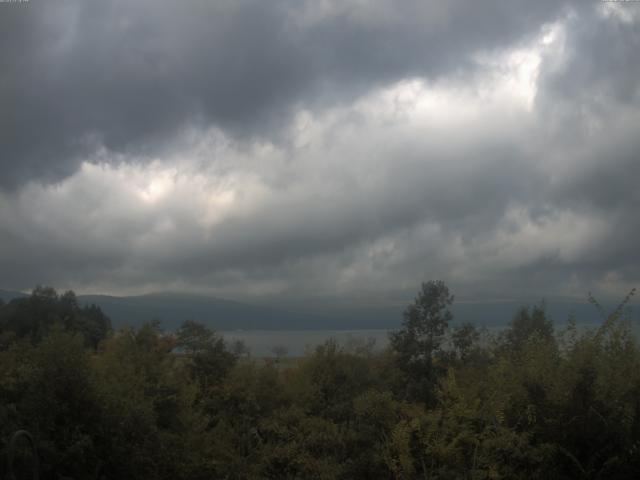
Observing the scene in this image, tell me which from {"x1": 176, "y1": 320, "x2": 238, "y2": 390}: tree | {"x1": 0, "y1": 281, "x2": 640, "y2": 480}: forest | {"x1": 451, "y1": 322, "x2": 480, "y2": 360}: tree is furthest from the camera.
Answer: {"x1": 451, "y1": 322, "x2": 480, "y2": 360}: tree

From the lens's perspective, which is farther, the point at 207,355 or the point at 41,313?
the point at 41,313

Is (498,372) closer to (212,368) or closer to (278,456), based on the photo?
(278,456)

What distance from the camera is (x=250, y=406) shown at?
20.0 m

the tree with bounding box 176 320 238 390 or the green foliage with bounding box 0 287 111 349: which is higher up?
the green foliage with bounding box 0 287 111 349

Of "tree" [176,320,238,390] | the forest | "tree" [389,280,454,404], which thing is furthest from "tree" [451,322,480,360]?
"tree" [176,320,238,390]

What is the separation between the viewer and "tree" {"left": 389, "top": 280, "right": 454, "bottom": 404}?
81.5 ft

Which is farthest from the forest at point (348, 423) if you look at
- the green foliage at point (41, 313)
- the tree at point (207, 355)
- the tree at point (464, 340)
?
the green foliage at point (41, 313)

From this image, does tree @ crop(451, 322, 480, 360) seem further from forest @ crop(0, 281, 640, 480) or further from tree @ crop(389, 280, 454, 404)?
forest @ crop(0, 281, 640, 480)

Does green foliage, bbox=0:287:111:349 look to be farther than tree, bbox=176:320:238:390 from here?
Yes

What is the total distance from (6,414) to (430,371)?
17605 mm

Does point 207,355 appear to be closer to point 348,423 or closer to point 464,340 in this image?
point 348,423

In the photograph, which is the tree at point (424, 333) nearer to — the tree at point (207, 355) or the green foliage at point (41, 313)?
the tree at point (207, 355)

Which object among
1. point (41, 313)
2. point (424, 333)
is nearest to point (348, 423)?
point (424, 333)

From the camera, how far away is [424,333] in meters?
25.1
